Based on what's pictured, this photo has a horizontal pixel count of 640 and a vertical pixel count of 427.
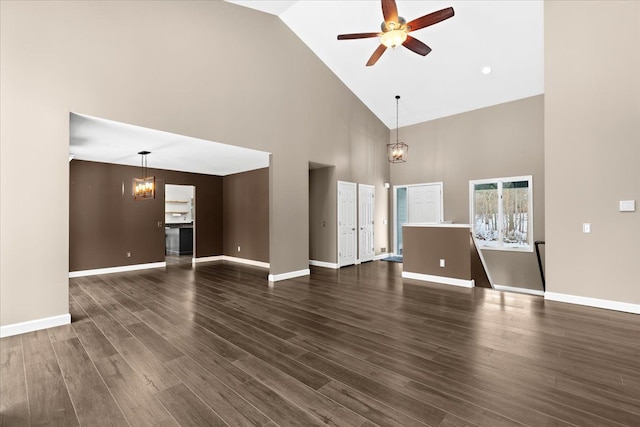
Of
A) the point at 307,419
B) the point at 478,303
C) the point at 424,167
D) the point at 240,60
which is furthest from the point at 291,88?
the point at 307,419

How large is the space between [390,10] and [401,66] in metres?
3.26

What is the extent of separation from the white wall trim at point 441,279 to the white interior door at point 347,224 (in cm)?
174

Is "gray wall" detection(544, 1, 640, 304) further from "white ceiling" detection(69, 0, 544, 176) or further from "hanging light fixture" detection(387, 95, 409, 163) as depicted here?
"hanging light fixture" detection(387, 95, 409, 163)

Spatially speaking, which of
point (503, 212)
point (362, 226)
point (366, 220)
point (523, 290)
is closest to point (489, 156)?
point (503, 212)

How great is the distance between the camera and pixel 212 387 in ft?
7.09

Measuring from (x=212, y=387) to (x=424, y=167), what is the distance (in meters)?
7.47

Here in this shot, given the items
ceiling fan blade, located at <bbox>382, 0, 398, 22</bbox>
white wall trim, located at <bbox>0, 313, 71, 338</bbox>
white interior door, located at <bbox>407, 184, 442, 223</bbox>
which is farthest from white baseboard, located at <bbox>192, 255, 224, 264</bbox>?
ceiling fan blade, located at <bbox>382, 0, 398, 22</bbox>

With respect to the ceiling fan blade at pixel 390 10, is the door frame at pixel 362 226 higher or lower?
lower

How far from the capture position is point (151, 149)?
211 inches

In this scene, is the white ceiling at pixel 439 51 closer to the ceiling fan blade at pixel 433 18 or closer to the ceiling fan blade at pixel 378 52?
the ceiling fan blade at pixel 378 52

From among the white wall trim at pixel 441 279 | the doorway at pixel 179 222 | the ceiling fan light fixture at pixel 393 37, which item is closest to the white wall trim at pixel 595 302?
the white wall trim at pixel 441 279

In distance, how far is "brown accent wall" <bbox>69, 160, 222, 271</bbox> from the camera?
247 inches

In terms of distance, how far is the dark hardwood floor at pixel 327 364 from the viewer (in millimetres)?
1886

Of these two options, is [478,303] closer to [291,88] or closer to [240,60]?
[291,88]
